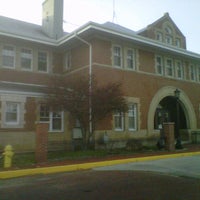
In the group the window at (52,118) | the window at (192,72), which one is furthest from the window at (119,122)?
the window at (192,72)

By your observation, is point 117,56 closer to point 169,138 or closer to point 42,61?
point 42,61

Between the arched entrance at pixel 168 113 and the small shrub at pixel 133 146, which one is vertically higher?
the arched entrance at pixel 168 113

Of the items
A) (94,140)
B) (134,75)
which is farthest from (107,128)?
(134,75)

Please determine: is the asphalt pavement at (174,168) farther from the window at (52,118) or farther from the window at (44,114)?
the window at (44,114)

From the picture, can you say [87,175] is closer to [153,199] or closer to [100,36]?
[153,199]

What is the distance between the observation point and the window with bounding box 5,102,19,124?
1950 cm

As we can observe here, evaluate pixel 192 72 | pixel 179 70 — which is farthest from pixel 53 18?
pixel 192 72

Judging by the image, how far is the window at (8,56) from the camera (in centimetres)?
2238

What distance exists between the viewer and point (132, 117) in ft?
75.9

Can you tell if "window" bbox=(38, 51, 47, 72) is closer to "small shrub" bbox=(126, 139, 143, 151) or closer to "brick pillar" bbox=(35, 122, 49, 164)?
"small shrub" bbox=(126, 139, 143, 151)

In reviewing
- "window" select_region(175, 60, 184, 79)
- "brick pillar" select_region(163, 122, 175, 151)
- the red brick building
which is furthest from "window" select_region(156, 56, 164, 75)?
"brick pillar" select_region(163, 122, 175, 151)

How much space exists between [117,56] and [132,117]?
171 inches

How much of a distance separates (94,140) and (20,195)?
1176cm

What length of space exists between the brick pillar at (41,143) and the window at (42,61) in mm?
9722
